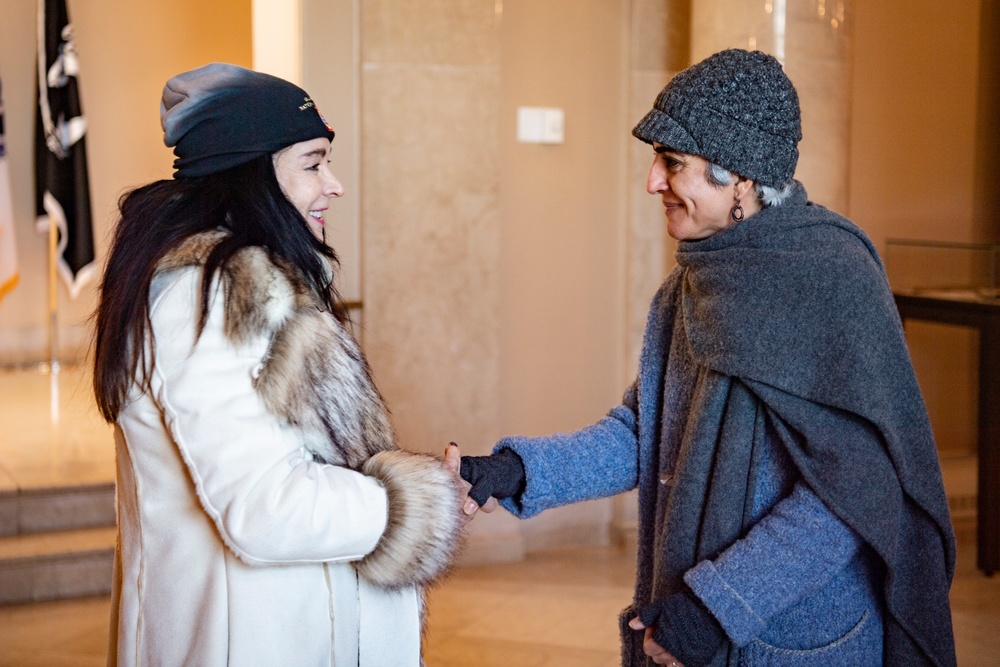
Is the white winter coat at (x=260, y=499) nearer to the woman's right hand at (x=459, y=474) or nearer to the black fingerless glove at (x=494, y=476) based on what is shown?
the woman's right hand at (x=459, y=474)

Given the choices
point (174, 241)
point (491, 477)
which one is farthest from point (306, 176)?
point (491, 477)

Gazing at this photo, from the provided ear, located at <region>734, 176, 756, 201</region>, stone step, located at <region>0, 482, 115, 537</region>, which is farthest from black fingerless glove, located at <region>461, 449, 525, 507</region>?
stone step, located at <region>0, 482, 115, 537</region>

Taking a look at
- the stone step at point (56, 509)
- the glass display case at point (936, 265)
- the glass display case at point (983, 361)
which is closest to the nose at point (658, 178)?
the glass display case at point (983, 361)

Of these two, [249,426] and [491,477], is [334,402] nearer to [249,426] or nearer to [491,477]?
[249,426]

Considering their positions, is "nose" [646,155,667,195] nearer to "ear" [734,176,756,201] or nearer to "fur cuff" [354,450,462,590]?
"ear" [734,176,756,201]

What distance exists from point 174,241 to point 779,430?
89 cm

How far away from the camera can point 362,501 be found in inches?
58.6

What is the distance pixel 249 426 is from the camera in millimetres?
1408

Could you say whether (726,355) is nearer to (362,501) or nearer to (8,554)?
(362,501)

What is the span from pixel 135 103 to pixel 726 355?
244 inches

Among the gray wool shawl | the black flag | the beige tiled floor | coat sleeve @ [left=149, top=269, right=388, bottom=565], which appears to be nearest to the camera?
coat sleeve @ [left=149, top=269, right=388, bottom=565]

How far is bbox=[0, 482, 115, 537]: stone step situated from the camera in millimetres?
4043

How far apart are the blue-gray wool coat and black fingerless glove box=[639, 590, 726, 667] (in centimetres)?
3

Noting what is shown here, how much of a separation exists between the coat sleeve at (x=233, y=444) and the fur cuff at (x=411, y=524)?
0.32 feet
